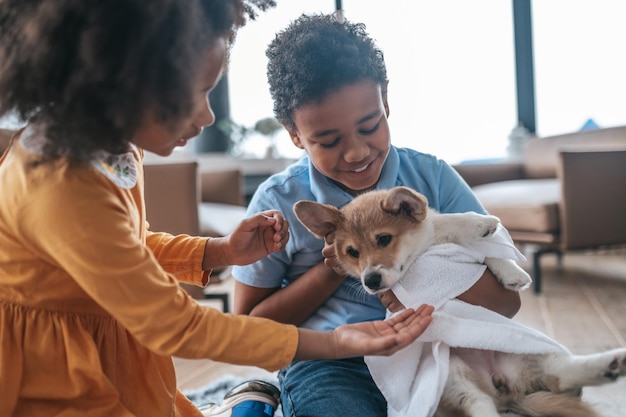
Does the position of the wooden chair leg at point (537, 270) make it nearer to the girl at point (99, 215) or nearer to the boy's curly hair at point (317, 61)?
the boy's curly hair at point (317, 61)

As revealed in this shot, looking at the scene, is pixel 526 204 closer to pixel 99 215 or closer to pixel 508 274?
pixel 508 274

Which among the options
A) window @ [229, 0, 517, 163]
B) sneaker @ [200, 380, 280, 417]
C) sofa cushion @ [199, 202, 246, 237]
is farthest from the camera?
window @ [229, 0, 517, 163]

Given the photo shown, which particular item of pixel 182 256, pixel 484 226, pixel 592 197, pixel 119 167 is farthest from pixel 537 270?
pixel 119 167

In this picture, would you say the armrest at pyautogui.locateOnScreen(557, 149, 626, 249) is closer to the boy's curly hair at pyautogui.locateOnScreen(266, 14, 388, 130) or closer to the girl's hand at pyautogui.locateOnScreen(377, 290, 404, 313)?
the boy's curly hair at pyautogui.locateOnScreen(266, 14, 388, 130)

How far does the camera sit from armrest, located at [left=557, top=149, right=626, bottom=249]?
3.12 metres

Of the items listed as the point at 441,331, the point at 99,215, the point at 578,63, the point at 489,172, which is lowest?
the point at 489,172

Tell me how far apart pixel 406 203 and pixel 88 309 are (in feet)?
2.22

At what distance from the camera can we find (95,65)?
2.55ft

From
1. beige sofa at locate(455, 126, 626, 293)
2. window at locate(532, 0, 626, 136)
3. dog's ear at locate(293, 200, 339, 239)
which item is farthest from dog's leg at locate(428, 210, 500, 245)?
window at locate(532, 0, 626, 136)

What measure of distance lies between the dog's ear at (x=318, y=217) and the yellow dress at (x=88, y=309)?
14.4 inches

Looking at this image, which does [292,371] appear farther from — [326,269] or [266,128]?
[266,128]

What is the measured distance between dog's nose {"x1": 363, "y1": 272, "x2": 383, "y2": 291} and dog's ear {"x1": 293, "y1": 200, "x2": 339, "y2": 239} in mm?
168

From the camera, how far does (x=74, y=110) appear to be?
80cm

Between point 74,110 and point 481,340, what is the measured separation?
84cm
